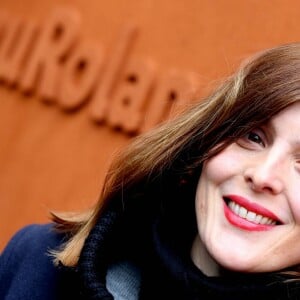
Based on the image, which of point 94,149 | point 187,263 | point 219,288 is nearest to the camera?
point 219,288

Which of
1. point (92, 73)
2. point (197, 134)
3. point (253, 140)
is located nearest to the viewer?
point (253, 140)

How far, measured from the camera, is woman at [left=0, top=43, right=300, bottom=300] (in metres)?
1.47

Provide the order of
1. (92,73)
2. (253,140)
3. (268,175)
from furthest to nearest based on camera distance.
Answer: (92,73)
(253,140)
(268,175)

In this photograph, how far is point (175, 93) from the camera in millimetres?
3367

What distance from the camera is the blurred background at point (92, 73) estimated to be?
334 centimetres

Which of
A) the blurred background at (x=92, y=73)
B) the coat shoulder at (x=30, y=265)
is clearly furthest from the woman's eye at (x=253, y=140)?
the blurred background at (x=92, y=73)

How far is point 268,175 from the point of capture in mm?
1448

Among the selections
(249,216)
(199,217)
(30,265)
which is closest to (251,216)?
(249,216)

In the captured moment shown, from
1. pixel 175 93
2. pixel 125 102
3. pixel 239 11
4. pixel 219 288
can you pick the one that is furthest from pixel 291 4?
pixel 219 288

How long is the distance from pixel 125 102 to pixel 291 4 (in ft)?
3.07

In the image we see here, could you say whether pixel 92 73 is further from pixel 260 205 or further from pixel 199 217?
pixel 260 205

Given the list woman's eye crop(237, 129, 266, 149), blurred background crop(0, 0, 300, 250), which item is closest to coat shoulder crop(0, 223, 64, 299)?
woman's eye crop(237, 129, 266, 149)

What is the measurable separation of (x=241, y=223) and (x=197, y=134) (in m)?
0.28

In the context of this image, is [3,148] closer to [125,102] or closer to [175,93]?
[125,102]
